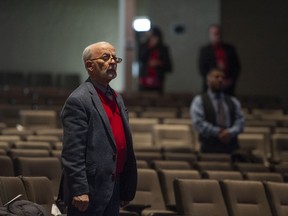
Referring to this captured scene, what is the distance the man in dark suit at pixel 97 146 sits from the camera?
18.6 ft

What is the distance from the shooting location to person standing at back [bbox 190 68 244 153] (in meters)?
11.1

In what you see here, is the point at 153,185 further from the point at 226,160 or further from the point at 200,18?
the point at 200,18

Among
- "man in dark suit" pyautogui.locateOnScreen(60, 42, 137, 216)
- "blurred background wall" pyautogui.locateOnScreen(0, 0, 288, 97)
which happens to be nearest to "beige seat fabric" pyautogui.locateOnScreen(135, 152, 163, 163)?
"man in dark suit" pyautogui.locateOnScreen(60, 42, 137, 216)

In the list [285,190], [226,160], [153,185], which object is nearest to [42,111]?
[226,160]

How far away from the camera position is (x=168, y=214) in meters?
7.68

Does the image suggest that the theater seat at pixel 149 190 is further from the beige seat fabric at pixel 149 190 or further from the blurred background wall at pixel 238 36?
the blurred background wall at pixel 238 36

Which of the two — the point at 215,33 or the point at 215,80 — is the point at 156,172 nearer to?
the point at 215,80

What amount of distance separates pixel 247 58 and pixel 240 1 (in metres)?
1.03

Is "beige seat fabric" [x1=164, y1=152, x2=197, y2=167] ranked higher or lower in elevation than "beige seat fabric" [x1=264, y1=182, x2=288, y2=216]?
higher

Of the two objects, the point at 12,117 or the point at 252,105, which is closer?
the point at 12,117

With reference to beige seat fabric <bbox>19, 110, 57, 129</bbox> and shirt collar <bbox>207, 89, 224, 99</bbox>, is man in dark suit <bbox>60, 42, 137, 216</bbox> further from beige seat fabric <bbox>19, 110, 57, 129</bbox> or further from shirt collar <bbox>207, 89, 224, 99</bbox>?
beige seat fabric <bbox>19, 110, 57, 129</bbox>

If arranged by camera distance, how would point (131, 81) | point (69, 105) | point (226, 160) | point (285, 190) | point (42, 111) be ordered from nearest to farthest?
point (69, 105)
point (285, 190)
point (226, 160)
point (42, 111)
point (131, 81)

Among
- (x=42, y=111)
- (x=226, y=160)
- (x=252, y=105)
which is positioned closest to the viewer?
(x=226, y=160)

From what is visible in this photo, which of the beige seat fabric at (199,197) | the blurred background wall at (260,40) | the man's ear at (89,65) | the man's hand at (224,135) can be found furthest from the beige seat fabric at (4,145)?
the blurred background wall at (260,40)
